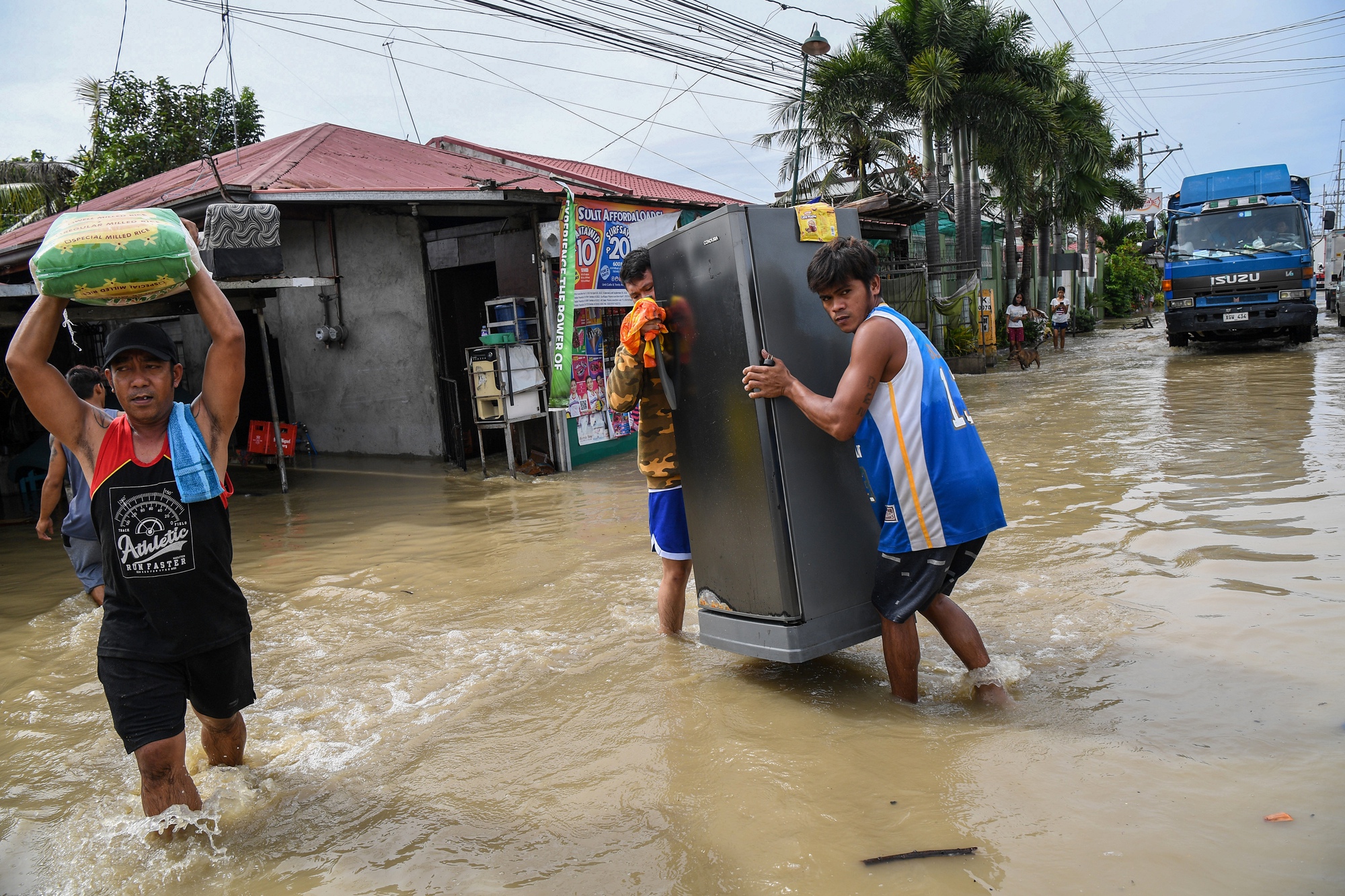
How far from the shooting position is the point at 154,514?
2.60 m

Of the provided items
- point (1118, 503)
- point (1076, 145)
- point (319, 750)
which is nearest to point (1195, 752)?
point (319, 750)

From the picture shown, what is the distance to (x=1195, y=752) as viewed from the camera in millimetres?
2750

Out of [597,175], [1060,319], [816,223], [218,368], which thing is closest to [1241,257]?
[1060,319]

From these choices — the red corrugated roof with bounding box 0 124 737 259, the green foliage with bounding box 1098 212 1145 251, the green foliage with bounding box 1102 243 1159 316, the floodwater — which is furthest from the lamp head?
the green foliage with bounding box 1098 212 1145 251

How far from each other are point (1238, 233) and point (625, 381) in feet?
51.6

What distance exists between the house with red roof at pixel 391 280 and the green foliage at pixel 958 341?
938 cm

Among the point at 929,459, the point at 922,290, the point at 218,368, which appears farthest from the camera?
the point at 922,290

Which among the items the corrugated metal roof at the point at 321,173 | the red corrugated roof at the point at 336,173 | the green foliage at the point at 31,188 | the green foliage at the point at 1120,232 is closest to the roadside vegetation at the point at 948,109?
the red corrugated roof at the point at 336,173

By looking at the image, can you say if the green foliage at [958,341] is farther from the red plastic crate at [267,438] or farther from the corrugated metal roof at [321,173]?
the red plastic crate at [267,438]

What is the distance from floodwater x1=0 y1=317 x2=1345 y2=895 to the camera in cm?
239

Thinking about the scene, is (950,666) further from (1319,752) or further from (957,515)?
(1319,752)

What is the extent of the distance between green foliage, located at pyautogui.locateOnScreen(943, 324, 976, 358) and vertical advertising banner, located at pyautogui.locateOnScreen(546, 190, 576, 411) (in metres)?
12.0

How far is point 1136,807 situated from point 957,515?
993 millimetres

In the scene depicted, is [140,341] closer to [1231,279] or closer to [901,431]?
[901,431]
